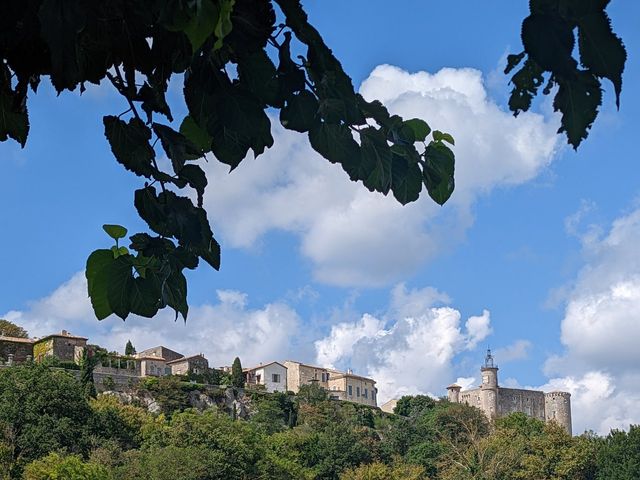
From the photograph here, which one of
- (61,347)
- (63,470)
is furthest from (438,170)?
(61,347)

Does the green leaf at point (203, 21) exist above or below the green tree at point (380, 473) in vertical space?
above

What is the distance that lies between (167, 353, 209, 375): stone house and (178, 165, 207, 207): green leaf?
67.8m

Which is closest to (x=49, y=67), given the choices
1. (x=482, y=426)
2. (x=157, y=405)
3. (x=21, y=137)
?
(x=21, y=137)

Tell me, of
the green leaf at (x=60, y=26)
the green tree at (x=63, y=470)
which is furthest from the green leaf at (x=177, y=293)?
the green tree at (x=63, y=470)

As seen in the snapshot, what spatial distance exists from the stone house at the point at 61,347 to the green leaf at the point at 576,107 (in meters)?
60.9

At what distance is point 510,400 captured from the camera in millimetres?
88000

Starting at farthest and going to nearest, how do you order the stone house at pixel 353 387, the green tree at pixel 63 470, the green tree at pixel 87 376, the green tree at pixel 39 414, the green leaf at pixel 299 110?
the stone house at pixel 353 387
the green tree at pixel 87 376
the green tree at pixel 39 414
the green tree at pixel 63 470
the green leaf at pixel 299 110

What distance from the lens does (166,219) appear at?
7.10 feet

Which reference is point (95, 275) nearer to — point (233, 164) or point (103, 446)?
point (233, 164)

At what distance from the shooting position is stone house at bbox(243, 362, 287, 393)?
251ft

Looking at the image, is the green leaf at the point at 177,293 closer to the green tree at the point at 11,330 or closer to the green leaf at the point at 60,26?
the green leaf at the point at 60,26

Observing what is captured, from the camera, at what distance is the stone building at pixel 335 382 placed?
79.2 meters

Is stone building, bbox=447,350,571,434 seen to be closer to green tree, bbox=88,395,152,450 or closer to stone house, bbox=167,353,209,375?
stone house, bbox=167,353,209,375

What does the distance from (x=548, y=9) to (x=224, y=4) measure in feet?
1.49
